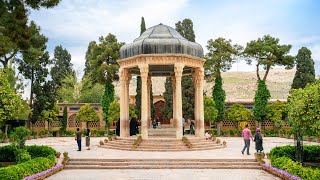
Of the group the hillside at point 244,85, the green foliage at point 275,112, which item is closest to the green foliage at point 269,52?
the green foliage at point 275,112

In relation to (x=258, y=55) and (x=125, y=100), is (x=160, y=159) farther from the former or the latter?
(x=258, y=55)

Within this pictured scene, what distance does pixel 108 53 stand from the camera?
41.5 metres

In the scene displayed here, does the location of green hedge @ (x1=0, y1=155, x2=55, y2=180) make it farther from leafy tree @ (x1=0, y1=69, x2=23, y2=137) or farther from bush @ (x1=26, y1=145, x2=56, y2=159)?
leafy tree @ (x1=0, y1=69, x2=23, y2=137)

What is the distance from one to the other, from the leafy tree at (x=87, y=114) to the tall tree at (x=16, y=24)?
24.9 meters

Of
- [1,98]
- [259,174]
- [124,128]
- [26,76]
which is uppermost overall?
[26,76]

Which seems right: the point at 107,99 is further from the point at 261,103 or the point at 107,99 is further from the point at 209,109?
the point at 261,103

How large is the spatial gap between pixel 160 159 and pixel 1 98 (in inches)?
322

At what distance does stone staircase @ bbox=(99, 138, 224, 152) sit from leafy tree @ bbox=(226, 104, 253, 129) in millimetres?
17999

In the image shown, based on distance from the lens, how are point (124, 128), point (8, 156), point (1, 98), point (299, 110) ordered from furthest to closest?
point (124, 128)
point (8, 156)
point (1, 98)
point (299, 110)

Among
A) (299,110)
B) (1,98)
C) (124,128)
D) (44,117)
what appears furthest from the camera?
(44,117)

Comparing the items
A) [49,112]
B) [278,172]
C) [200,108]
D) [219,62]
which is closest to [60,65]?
[49,112]

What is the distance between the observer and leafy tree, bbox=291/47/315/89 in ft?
135

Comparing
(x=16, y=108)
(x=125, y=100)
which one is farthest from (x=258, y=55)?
(x=16, y=108)

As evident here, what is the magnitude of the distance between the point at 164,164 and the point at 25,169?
6558 mm
